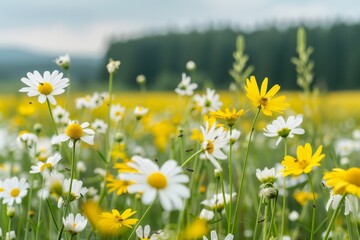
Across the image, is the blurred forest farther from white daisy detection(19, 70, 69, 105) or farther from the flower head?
white daisy detection(19, 70, 69, 105)

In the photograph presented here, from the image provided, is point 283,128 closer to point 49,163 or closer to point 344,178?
point 344,178

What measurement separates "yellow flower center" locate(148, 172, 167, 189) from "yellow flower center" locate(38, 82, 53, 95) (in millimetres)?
435

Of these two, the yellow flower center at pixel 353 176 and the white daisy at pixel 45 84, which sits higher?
the white daisy at pixel 45 84

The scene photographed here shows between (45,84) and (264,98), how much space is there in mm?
395

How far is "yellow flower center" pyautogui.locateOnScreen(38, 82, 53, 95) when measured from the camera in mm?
951

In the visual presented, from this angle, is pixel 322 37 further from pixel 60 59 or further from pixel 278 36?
pixel 60 59

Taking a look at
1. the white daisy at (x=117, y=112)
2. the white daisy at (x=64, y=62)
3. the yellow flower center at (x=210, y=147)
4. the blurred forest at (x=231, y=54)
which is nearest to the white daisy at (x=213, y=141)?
the yellow flower center at (x=210, y=147)

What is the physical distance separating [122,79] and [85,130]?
33.4 m

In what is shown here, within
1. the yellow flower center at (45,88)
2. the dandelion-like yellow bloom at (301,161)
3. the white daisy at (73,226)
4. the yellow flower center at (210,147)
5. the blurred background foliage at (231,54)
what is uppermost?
the yellow flower center at (45,88)

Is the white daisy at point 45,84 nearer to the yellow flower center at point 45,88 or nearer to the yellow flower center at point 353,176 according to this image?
the yellow flower center at point 45,88

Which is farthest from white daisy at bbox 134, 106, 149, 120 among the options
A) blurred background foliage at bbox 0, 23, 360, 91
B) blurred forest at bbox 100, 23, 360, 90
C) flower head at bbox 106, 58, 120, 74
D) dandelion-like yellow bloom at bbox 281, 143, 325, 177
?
blurred forest at bbox 100, 23, 360, 90

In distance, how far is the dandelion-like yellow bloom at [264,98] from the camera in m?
0.86

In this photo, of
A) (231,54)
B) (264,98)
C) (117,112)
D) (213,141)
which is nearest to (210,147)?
(213,141)

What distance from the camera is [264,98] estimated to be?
873mm
